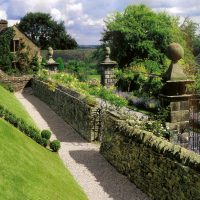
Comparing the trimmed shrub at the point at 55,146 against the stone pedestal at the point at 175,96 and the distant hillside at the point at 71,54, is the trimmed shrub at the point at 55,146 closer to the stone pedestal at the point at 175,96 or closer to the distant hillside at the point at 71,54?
the stone pedestal at the point at 175,96

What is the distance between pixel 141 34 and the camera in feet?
120

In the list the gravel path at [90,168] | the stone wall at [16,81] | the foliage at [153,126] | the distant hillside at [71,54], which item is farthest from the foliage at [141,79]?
the distant hillside at [71,54]

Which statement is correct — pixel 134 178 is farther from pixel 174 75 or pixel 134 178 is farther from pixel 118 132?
pixel 174 75

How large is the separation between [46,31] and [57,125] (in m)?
81.0

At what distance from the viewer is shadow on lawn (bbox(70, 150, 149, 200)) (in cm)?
1268

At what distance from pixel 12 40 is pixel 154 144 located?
4431 cm

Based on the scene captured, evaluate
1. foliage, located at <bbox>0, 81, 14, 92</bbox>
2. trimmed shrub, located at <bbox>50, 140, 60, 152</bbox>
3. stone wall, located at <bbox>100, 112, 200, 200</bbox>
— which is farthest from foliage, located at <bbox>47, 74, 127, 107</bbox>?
foliage, located at <bbox>0, 81, 14, 92</bbox>

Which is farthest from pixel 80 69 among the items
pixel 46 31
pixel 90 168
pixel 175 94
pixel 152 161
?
pixel 46 31

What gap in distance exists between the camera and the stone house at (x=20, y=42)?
53.5m

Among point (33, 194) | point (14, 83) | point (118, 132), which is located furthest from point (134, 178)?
point (14, 83)

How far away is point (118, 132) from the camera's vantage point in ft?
49.2

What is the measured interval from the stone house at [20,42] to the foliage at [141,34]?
704 inches

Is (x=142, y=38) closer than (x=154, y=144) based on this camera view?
No

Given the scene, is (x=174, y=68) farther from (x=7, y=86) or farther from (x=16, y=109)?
(x=7, y=86)
